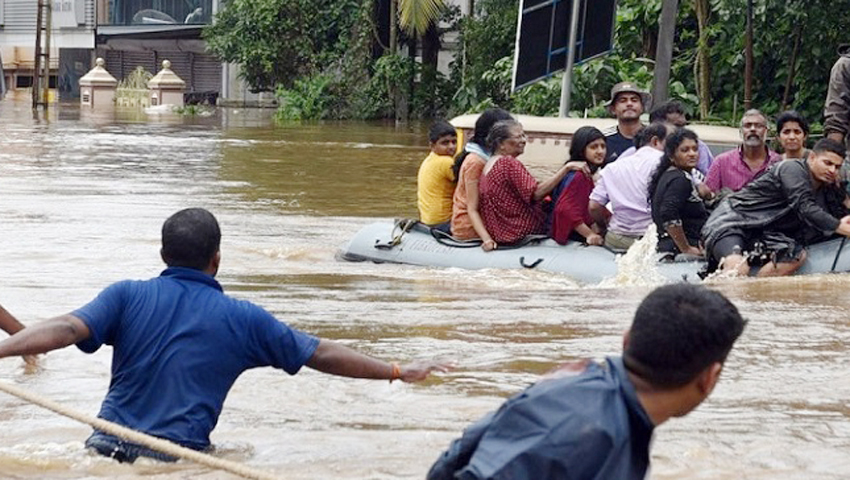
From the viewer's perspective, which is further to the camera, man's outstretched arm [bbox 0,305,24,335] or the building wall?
the building wall

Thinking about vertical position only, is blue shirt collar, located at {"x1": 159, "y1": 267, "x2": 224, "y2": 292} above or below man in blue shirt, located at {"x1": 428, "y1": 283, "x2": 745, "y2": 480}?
below

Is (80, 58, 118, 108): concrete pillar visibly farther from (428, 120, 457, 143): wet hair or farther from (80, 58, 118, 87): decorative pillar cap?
(428, 120, 457, 143): wet hair

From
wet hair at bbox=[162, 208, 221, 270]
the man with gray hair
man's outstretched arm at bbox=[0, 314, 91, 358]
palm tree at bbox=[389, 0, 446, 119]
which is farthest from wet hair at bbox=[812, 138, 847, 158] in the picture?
Result: palm tree at bbox=[389, 0, 446, 119]

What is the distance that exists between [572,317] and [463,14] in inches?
1151

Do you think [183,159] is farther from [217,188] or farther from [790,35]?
[790,35]

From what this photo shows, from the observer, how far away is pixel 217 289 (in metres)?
5.18

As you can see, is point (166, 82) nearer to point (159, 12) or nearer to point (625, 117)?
point (159, 12)

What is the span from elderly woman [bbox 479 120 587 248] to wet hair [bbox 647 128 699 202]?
2.51ft

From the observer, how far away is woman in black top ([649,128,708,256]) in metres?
10.3

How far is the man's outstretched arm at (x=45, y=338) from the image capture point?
4914 mm

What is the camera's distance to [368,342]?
8.17m

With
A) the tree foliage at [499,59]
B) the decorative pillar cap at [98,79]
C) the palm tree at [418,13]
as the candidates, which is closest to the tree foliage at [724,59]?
the tree foliage at [499,59]

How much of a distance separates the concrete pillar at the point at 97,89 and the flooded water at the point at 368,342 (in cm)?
2780

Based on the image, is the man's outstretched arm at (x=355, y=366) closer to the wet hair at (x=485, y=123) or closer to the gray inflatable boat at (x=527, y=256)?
the gray inflatable boat at (x=527, y=256)
